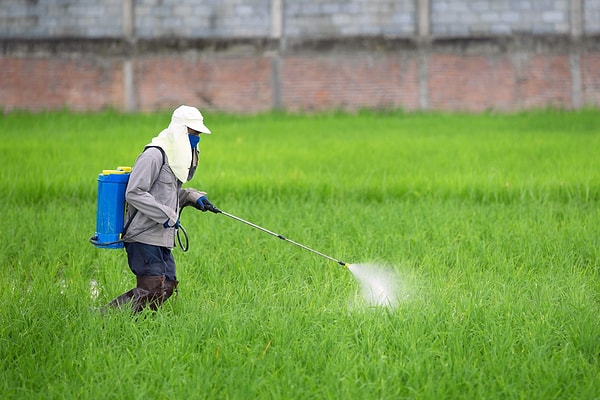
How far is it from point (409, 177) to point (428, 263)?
10.6ft

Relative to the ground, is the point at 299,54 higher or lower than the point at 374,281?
higher

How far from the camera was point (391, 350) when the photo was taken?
406 cm

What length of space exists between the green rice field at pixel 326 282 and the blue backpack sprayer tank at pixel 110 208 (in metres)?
0.39

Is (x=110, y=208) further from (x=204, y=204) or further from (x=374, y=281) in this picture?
(x=374, y=281)

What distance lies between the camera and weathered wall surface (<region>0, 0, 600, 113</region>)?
16.4 m

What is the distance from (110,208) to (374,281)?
5.20 ft

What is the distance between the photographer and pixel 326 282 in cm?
521

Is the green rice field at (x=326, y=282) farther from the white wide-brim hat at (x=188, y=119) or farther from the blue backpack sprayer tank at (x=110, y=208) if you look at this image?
the white wide-brim hat at (x=188, y=119)

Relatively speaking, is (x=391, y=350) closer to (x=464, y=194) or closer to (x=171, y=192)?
(x=171, y=192)

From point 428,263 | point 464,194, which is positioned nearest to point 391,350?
point 428,263

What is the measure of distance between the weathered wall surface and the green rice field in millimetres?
5920

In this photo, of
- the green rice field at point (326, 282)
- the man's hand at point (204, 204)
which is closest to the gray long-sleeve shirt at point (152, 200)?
the man's hand at point (204, 204)

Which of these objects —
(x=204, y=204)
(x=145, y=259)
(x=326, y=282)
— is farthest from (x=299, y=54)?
(x=145, y=259)

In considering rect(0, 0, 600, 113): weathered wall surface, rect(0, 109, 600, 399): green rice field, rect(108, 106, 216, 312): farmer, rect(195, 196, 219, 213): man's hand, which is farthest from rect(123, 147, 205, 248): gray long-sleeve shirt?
rect(0, 0, 600, 113): weathered wall surface
